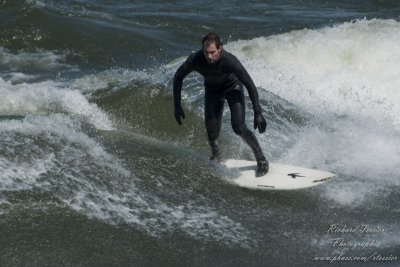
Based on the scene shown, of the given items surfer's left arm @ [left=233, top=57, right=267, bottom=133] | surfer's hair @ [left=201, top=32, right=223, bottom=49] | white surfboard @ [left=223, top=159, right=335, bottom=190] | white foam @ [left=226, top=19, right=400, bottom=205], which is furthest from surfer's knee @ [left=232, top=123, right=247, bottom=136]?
white foam @ [left=226, top=19, right=400, bottom=205]

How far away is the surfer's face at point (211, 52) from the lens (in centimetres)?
716

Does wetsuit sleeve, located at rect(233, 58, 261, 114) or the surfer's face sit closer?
the surfer's face

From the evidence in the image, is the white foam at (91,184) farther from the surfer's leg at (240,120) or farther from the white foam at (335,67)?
A: the white foam at (335,67)

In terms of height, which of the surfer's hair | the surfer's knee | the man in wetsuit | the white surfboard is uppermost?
the surfer's hair

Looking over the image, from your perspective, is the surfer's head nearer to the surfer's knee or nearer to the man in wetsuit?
the man in wetsuit

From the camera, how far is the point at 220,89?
26.1 feet

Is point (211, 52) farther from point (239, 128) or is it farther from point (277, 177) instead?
point (277, 177)

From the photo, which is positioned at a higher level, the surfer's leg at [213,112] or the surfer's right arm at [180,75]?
the surfer's right arm at [180,75]

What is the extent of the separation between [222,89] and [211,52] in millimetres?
838

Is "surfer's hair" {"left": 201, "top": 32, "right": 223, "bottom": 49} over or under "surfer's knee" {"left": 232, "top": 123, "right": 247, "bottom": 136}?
over

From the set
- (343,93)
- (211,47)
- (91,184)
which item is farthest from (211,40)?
(343,93)

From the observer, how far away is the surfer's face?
7.16 meters

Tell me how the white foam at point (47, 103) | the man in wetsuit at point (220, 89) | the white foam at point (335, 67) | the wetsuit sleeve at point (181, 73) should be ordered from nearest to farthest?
the man in wetsuit at point (220, 89) < the wetsuit sleeve at point (181, 73) < the white foam at point (47, 103) < the white foam at point (335, 67)

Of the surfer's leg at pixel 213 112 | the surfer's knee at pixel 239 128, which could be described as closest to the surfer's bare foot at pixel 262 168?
the surfer's knee at pixel 239 128
